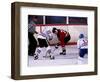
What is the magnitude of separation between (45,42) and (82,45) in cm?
20

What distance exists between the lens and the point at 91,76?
1.30m

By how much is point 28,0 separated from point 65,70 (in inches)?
15.0

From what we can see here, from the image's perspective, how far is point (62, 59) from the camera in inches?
48.5

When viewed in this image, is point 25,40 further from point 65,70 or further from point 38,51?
point 65,70

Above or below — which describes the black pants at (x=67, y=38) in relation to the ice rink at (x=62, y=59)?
above

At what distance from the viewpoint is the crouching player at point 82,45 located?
1271 millimetres

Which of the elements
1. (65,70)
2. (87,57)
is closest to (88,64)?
(87,57)

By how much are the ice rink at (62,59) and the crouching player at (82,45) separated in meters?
0.02

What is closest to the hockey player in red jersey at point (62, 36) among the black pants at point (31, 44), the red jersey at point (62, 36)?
the red jersey at point (62, 36)

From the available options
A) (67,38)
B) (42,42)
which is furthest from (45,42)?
(67,38)

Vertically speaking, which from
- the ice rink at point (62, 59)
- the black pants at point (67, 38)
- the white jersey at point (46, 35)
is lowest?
the ice rink at point (62, 59)

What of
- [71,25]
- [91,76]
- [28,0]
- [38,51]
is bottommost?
[91,76]

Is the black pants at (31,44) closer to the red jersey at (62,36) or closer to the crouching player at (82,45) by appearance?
the red jersey at (62,36)

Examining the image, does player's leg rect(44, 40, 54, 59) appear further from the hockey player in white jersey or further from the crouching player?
the crouching player
